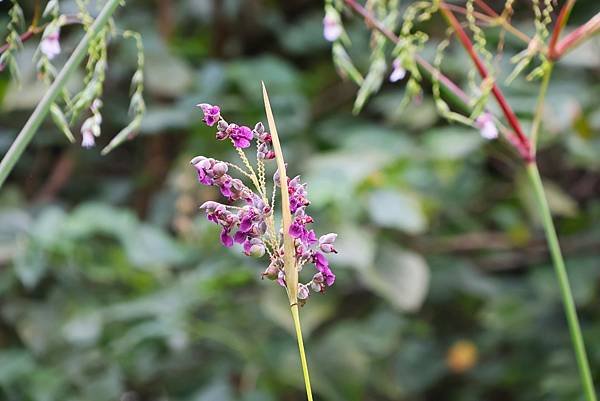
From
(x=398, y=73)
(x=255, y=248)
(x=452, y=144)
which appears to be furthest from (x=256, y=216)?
(x=452, y=144)

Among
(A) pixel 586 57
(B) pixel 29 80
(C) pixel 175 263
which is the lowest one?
(C) pixel 175 263

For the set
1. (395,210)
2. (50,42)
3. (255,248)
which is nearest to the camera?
(255,248)

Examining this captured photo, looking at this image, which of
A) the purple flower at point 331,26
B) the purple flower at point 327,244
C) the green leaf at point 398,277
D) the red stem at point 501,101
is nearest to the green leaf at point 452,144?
the green leaf at point 398,277

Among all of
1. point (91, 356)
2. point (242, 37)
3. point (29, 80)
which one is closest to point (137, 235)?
point (91, 356)

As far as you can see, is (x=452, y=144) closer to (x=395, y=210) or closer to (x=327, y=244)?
(x=395, y=210)

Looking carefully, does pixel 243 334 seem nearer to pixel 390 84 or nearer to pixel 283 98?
pixel 283 98

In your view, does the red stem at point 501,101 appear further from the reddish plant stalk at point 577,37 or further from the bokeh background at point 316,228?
the bokeh background at point 316,228
